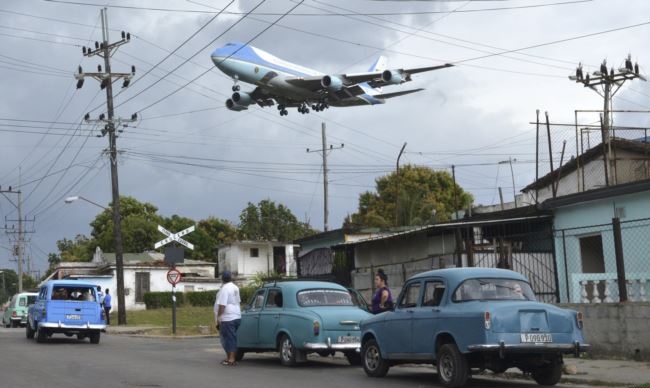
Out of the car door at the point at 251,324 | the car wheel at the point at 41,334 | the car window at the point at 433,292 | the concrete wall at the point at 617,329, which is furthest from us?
the car wheel at the point at 41,334

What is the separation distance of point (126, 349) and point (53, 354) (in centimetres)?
257

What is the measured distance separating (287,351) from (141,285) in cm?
4617

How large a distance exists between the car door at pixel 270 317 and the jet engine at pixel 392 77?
16.6 m

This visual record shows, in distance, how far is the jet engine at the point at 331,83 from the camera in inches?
1292

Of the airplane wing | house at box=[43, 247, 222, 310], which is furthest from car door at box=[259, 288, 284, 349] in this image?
house at box=[43, 247, 222, 310]

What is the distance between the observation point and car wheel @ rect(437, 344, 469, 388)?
11.6 metres

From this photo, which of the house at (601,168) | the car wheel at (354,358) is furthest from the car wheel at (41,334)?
the house at (601,168)

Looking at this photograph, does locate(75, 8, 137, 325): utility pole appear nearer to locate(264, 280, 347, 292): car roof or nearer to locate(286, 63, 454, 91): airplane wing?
locate(286, 63, 454, 91): airplane wing

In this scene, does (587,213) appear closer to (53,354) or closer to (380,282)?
(380,282)

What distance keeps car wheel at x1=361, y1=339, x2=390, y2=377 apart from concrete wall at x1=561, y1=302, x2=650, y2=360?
419 cm

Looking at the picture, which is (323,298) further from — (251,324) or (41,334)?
(41,334)

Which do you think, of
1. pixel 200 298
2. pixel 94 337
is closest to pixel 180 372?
pixel 94 337

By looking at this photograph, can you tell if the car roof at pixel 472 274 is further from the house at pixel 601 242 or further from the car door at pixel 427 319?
the house at pixel 601 242

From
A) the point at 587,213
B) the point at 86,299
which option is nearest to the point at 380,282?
the point at 587,213
